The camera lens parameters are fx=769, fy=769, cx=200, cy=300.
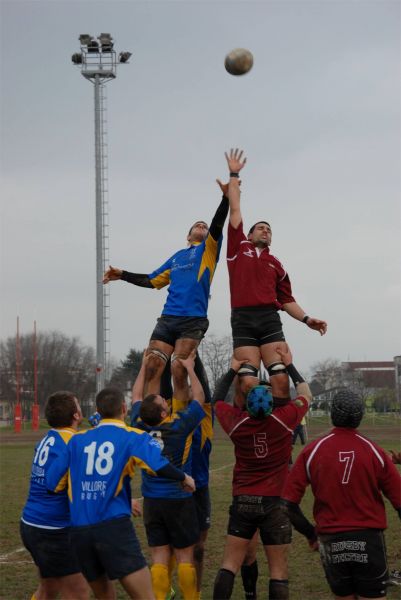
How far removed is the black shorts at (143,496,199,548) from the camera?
7.54 m

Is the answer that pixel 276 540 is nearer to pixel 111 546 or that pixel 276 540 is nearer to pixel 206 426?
pixel 111 546

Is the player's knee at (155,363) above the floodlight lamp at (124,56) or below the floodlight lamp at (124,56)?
below

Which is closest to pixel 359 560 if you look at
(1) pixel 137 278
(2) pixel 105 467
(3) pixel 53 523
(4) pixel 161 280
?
(2) pixel 105 467

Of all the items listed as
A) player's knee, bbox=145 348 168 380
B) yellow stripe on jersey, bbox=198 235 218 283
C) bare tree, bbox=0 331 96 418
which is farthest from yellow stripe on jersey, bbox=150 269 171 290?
bare tree, bbox=0 331 96 418

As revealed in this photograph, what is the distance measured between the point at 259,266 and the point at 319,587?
13.0 ft

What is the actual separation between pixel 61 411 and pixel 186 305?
7.91 feet

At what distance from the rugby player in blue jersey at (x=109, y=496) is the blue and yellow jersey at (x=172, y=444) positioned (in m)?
1.28

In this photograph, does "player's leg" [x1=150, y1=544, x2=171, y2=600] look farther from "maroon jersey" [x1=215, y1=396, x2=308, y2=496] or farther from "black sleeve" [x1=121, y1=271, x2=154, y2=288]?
"black sleeve" [x1=121, y1=271, x2=154, y2=288]

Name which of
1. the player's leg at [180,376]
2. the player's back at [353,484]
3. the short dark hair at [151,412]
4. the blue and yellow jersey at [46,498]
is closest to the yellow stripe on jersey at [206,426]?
the player's leg at [180,376]

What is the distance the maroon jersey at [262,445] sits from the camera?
7137 mm

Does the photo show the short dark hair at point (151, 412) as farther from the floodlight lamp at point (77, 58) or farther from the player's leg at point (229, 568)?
the floodlight lamp at point (77, 58)

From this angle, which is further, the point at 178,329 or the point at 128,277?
the point at 128,277

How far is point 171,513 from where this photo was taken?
296 inches

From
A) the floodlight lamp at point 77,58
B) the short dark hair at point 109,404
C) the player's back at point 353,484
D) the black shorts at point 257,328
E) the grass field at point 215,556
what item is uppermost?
the floodlight lamp at point 77,58
